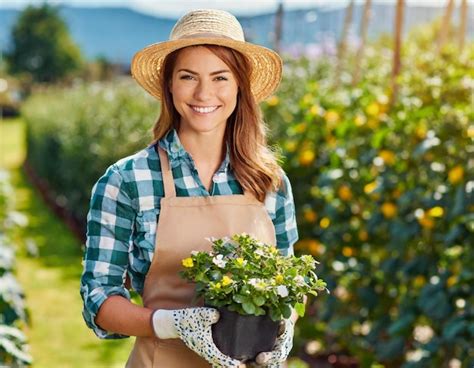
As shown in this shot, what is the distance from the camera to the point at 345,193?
14.4ft

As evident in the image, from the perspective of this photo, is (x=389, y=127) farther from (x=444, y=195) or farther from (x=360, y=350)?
(x=360, y=350)

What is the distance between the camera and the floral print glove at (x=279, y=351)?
198 cm

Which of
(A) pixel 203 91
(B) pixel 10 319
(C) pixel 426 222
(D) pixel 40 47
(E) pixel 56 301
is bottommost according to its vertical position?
(E) pixel 56 301

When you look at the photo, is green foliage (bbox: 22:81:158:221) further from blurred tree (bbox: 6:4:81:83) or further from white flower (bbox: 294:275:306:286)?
blurred tree (bbox: 6:4:81:83)

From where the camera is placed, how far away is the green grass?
17.5 ft

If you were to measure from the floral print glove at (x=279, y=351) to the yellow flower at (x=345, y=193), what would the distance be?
2.32 meters

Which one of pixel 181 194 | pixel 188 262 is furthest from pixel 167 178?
pixel 188 262

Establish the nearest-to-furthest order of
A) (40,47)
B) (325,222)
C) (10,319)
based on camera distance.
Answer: (10,319)
(325,222)
(40,47)

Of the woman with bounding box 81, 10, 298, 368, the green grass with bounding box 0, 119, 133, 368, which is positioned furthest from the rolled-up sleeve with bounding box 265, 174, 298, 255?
the green grass with bounding box 0, 119, 133, 368

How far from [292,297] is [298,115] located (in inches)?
129

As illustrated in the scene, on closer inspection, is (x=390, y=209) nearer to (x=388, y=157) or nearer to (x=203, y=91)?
(x=388, y=157)

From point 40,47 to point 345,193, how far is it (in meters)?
36.3

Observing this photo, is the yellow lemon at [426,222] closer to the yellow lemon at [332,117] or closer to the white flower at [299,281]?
the yellow lemon at [332,117]

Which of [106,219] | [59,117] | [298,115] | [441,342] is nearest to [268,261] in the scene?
[106,219]
